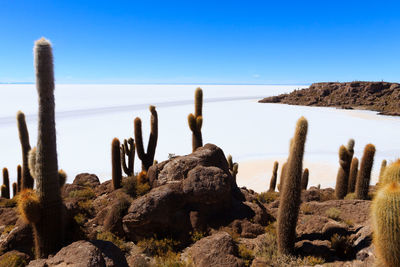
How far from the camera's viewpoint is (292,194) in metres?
5.73

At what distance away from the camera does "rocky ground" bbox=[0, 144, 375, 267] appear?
18.2ft

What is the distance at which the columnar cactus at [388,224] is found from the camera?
3.39 m

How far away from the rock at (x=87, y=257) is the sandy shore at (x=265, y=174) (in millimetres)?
12141

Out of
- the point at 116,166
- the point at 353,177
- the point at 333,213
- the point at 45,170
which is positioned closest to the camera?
the point at 45,170

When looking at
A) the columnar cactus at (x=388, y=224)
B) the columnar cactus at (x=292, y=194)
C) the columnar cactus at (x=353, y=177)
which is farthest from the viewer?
the columnar cactus at (x=353, y=177)

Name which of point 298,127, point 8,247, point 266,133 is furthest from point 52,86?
point 266,133

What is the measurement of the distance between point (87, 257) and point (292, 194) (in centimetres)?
438

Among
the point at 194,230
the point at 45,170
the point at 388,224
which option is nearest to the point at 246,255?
the point at 194,230

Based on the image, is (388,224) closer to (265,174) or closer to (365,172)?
(365,172)

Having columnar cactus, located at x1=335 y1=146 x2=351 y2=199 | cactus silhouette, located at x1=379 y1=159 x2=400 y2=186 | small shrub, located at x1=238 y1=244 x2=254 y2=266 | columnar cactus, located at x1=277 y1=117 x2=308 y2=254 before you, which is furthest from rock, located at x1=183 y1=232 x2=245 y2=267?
columnar cactus, located at x1=335 y1=146 x2=351 y2=199

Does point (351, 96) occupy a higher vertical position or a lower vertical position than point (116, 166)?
higher

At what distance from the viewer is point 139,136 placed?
12094 millimetres

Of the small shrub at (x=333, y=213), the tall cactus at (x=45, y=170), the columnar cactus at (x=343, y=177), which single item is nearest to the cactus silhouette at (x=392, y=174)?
the small shrub at (x=333, y=213)

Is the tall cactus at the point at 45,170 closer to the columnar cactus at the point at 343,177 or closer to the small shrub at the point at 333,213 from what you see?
Result: the small shrub at the point at 333,213
